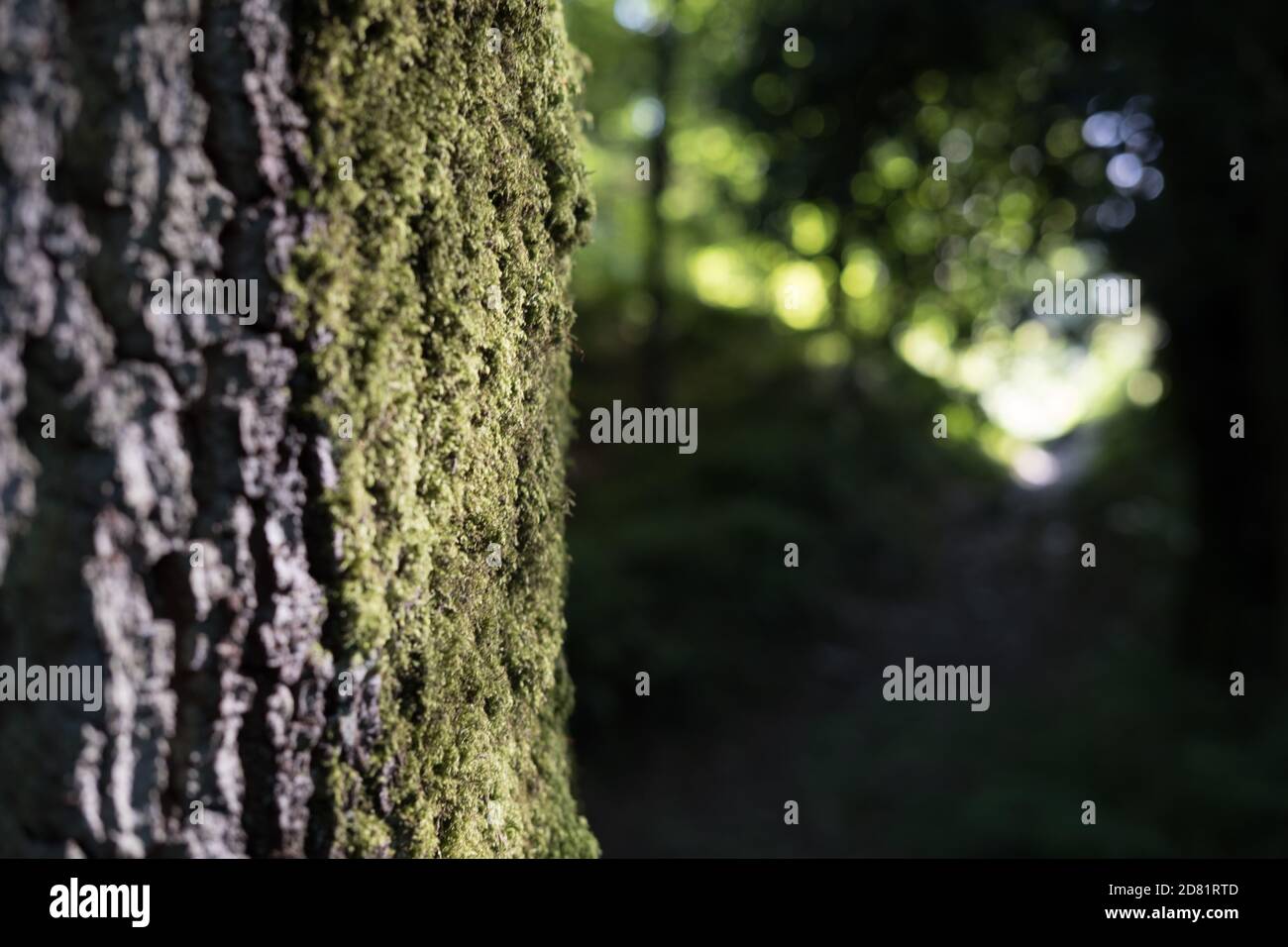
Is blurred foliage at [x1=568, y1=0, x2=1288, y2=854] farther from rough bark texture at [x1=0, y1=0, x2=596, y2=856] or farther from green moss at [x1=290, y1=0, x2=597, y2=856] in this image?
rough bark texture at [x1=0, y1=0, x2=596, y2=856]

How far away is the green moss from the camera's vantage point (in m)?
1.34

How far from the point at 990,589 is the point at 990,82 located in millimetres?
6215

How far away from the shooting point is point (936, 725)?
360 inches

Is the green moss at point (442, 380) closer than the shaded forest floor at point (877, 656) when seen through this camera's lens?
Yes

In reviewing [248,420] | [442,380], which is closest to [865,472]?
[442,380]

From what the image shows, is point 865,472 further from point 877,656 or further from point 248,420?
point 248,420

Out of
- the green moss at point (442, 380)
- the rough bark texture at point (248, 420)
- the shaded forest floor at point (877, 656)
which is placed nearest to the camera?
the rough bark texture at point (248, 420)

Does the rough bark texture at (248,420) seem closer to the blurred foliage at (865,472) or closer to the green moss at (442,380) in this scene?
the green moss at (442,380)

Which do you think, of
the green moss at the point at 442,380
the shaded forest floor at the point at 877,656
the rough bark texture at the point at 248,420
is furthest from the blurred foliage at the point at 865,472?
the rough bark texture at the point at 248,420

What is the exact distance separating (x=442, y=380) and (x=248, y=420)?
12.6 inches

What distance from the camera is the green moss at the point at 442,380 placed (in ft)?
4.39

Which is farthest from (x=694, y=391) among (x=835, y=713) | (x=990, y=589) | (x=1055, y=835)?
(x=1055, y=835)

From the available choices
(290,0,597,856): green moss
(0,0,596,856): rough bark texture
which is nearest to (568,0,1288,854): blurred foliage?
(290,0,597,856): green moss

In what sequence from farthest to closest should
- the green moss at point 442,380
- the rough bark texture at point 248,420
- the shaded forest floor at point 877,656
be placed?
the shaded forest floor at point 877,656, the green moss at point 442,380, the rough bark texture at point 248,420
